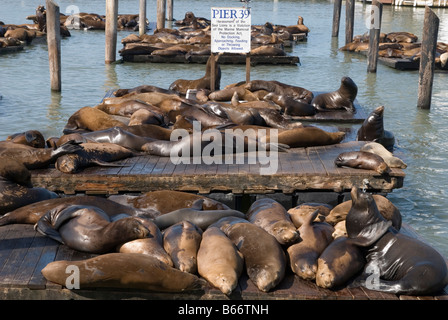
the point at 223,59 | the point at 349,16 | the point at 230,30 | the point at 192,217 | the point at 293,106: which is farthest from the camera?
the point at 349,16

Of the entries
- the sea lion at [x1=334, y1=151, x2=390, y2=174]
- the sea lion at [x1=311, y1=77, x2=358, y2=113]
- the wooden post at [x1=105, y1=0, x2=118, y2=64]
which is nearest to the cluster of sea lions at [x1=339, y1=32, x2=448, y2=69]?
the sea lion at [x1=311, y1=77, x2=358, y2=113]

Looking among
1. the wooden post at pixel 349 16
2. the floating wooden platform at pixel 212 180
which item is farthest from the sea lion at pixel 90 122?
the wooden post at pixel 349 16

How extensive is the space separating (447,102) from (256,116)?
694 centimetres

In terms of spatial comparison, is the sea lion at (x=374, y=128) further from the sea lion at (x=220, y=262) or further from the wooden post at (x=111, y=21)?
the wooden post at (x=111, y=21)

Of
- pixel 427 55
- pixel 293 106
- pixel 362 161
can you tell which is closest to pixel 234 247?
pixel 362 161

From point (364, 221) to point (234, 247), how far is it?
104 centimetres

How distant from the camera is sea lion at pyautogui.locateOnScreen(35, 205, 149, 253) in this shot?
490cm

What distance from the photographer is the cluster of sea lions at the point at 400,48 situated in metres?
18.2

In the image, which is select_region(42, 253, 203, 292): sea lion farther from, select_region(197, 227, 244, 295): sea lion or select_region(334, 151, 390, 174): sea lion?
select_region(334, 151, 390, 174): sea lion

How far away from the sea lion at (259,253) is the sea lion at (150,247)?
562mm

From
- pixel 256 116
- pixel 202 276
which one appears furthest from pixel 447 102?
pixel 202 276

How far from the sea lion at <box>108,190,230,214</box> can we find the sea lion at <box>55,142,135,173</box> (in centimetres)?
115

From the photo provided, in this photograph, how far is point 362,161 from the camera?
7.15m

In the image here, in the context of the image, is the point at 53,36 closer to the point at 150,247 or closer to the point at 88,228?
the point at 88,228
